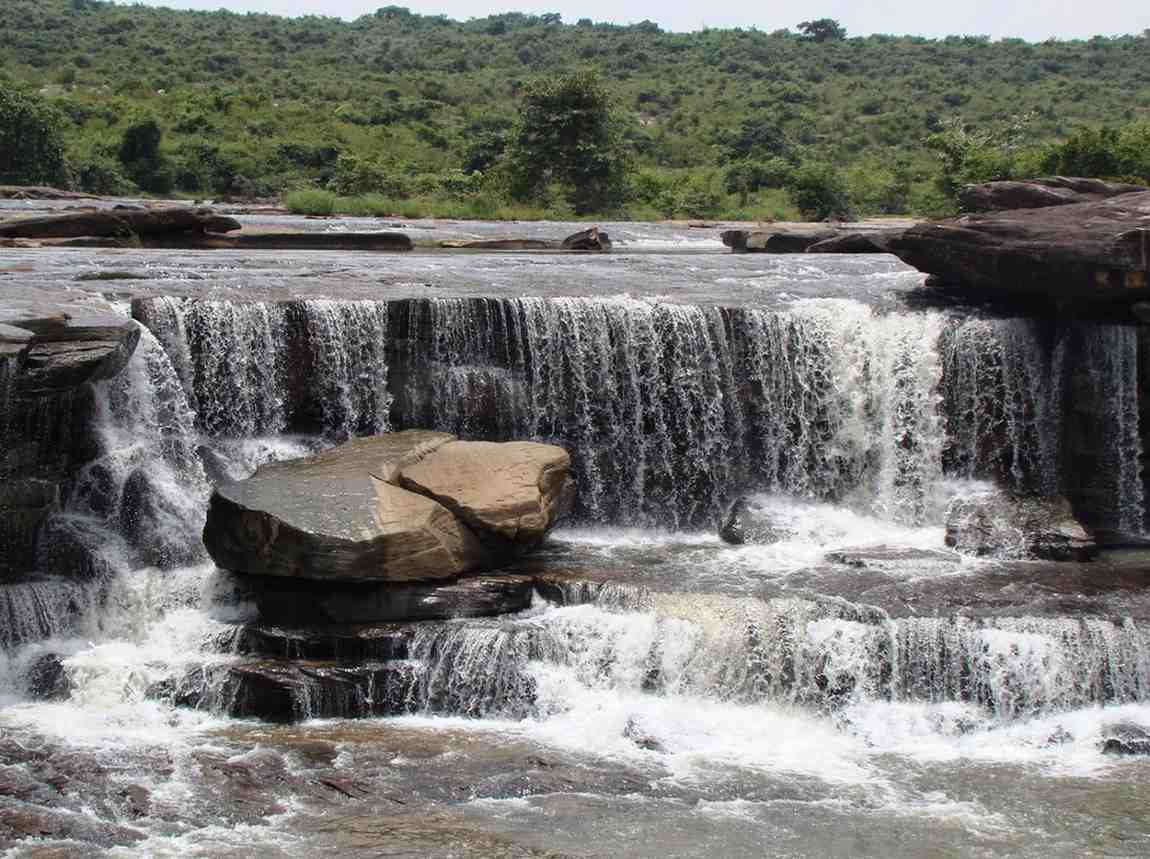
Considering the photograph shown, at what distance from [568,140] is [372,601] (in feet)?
95.4

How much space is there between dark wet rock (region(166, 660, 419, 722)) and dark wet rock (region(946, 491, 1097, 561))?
6.20 meters

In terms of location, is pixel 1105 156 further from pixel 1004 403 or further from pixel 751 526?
pixel 751 526

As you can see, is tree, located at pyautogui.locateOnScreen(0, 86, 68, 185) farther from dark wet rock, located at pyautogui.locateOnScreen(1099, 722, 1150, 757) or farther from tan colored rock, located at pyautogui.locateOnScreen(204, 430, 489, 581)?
dark wet rock, located at pyautogui.locateOnScreen(1099, 722, 1150, 757)

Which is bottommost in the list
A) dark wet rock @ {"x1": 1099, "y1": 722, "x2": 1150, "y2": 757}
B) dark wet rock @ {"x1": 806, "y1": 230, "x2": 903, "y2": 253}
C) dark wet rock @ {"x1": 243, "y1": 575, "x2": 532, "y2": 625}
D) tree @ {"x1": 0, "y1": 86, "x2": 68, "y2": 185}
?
dark wet rock @ {"x1": 1099, "y1": 722, "x2": 1150, "y2": 757}

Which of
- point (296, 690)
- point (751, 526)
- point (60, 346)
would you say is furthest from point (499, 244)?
point (296, 690)

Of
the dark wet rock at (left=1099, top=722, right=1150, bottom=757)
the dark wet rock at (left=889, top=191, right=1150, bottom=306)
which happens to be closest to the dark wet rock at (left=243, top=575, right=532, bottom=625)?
the dark wet rock at (left=1099, top=722, right=1150, bottom=757)

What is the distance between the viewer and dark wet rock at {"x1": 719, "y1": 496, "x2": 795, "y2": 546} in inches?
613

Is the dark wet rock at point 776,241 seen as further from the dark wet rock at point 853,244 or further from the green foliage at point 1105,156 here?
the green foliage at point 1105,156

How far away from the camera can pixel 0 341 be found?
12453 millimetres

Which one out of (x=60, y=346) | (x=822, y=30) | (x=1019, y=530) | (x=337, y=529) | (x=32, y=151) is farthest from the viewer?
(x=822, y=30)

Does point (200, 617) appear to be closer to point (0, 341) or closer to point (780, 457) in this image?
point (0, 341)

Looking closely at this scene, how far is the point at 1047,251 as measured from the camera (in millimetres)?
16609

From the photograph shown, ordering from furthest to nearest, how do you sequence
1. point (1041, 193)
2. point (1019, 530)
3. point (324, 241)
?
point (324, 241) → point (1041, 193) → point (1019, 530)

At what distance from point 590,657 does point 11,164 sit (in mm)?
34663
